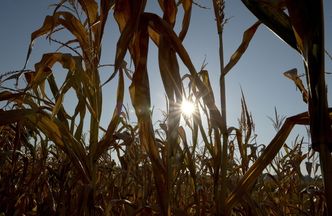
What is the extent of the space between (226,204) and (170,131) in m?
0.38

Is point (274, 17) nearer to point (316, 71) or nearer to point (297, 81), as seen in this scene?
point (316, 71)

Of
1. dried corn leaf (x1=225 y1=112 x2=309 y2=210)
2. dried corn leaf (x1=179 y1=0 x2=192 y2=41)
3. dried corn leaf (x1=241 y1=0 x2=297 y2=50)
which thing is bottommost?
dried corn leaf (x1=225 y1=112 x2=309 y2=210)

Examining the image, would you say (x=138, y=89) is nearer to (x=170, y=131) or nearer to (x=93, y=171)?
(x=170, y=131)

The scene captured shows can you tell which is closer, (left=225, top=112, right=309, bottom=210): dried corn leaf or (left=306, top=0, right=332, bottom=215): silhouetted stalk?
(left=306, top=0, right=332, bottom=215): silhouetted stalk

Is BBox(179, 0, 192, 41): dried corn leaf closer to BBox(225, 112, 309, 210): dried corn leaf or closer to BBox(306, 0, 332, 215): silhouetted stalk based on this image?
BBox(225, 112, 309, 210): dried corn leaf

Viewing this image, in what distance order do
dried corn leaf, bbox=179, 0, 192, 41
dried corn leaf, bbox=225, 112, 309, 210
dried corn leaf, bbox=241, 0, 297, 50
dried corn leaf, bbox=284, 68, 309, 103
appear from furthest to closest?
dried corn leaf, bbox=284, 68, 309, 103 → dried corn leaf, bbox=179, 0, 192, 41 → dried corn leaf, bbox=225, 112, 309, 210 → dried corn leaf, bbox=241, 0, 297, 50

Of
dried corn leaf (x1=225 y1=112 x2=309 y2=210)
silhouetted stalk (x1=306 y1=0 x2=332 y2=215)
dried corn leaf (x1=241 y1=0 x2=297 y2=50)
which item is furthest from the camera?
dried corn leaf (x1=225 y1=112 x2=309 y2=210)

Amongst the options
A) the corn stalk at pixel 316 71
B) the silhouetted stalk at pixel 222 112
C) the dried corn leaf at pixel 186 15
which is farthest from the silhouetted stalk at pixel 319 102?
the dried corn leaf at pixel 186 15

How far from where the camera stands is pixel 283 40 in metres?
0.99

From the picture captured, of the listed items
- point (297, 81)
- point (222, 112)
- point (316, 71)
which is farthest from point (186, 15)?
point (316, 71)

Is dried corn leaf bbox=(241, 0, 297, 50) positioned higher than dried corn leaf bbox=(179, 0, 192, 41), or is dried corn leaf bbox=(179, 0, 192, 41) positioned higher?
dried corn leaf bbox=(179, 0, 192, 41)

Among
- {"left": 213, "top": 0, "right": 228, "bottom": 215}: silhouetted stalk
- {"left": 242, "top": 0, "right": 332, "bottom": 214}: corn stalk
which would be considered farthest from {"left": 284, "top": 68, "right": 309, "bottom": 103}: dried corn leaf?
{"left": 242, "top": 0, "right": 332, "bottom": 214}: corn stalk

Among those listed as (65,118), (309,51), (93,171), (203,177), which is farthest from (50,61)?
(203,177)

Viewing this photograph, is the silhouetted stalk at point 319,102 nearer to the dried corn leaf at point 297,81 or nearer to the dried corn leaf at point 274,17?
the dried corn leaf at point 274,17
